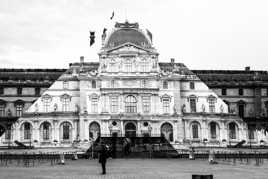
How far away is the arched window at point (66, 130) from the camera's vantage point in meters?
92.4

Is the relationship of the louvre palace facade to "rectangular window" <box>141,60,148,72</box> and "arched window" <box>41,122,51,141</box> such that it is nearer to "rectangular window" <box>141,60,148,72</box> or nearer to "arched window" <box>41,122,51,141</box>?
"arched window" <box>41,122,51,141</box>

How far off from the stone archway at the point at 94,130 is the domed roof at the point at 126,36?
598 inches

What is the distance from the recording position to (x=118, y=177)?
1180 inches

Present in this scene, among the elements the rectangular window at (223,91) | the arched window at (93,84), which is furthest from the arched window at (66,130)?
→ the rectangular window at (223,91)

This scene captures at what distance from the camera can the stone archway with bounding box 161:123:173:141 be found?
92.7 metres

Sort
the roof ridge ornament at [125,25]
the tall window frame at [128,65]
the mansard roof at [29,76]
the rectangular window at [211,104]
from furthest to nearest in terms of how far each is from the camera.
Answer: the mansard roof at [29,76]
the roof ridge ornament at [125,25]
the rectangular window at [211,104]
the tall window frame at [128,65]

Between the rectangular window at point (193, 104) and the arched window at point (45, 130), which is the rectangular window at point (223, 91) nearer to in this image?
the rectangular window at point (193, 104)

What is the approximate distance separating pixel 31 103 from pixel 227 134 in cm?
3799

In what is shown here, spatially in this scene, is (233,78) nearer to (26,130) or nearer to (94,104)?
(94,104)

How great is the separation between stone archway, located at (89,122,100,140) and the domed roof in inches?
598

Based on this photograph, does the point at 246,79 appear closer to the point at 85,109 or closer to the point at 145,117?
the point at 145,117

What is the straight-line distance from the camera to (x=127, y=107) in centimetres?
9250

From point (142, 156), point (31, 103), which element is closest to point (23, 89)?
point (31, 103)

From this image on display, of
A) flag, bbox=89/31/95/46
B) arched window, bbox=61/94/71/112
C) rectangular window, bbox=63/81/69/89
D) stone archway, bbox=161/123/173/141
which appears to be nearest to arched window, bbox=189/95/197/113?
stone archway, bbox=161/123/173/141
